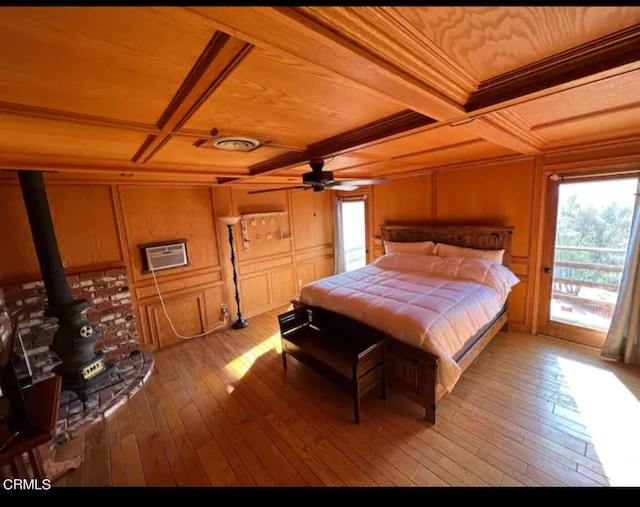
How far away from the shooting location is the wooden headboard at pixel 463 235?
Result: 3.31 m

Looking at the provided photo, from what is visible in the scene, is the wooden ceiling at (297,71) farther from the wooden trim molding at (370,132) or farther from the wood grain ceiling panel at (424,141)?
the wood grain ceiling panel at (424,141)

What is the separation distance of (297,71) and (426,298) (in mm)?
2290

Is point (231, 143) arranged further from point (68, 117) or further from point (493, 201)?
point (493, 201)

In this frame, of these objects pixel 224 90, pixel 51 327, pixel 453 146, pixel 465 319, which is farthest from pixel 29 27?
pixel 51 327

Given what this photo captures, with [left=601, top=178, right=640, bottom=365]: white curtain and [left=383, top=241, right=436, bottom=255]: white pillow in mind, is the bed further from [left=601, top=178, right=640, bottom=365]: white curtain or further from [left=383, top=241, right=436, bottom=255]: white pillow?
[left=601, top=178, right=640, bottom=365]: white curtain

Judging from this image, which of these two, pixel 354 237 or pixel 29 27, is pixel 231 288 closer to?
pixel 354 237

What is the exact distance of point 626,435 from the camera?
1732 millimetres

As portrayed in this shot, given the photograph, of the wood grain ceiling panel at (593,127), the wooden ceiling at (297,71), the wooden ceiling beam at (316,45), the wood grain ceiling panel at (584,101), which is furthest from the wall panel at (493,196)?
the wooden ceiling beam at (316,45)

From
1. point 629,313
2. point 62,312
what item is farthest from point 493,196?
point 62,312

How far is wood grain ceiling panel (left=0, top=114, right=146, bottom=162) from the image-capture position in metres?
1.26

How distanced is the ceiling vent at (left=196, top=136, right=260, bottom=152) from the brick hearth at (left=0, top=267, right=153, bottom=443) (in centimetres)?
198

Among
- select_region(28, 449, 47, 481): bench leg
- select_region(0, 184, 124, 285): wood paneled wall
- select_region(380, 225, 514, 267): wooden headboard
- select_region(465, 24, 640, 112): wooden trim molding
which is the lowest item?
select_region(28, 449, 47, 481): bench leg

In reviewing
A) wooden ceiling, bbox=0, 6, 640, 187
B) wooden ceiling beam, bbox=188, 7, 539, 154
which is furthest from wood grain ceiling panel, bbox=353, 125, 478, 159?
wooden ceiling beam, bbox=188, 7, 539, 154

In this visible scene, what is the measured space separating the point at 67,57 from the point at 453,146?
2633mm
